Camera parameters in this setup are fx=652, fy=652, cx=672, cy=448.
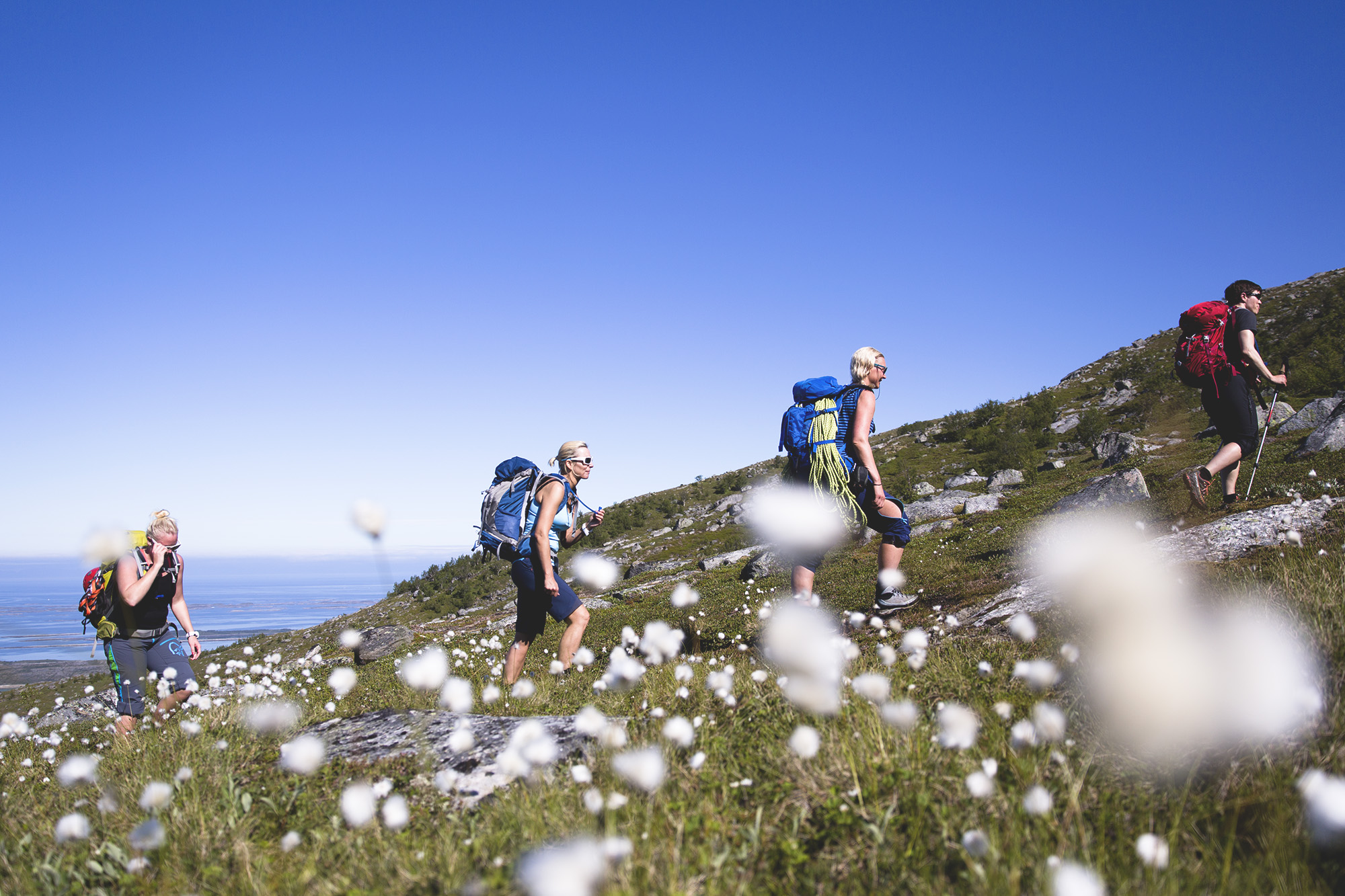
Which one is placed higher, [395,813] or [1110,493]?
[395,813]

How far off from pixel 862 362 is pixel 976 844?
552 centimetres

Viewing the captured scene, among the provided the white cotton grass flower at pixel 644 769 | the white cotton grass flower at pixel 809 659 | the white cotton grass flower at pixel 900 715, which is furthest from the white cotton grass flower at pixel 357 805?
the white cotton grass flower at pixel 900 715

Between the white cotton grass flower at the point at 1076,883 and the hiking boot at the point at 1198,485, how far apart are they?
8719 mm

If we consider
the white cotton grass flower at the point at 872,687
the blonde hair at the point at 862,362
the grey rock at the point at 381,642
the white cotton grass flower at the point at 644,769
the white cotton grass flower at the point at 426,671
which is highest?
the blonde hair at the point at 862,362

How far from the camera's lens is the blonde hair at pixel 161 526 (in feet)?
24.9

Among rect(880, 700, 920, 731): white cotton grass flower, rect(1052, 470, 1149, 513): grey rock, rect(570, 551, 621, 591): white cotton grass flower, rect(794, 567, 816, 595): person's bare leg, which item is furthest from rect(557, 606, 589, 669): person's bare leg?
rect(1052, 470, 1149, 513): grey rock

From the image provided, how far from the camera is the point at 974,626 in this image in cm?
707

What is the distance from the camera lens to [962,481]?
33.4 metres

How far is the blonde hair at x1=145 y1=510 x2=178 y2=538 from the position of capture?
7582mm

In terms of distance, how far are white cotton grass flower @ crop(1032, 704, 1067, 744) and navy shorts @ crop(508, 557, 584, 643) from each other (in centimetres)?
478

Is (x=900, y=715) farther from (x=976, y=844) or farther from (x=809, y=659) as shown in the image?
(x=809, y=659)

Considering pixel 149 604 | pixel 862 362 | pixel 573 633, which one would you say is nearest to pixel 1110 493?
pixel 862 362

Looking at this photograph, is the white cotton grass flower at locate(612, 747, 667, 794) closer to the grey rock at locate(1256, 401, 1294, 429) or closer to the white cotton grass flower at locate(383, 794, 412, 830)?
the white cotton grass flower at locate(383, 794, 412, 830)

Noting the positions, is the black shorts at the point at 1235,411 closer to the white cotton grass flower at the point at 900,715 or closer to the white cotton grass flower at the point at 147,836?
the white cotton grass flower at the point at 900,715
